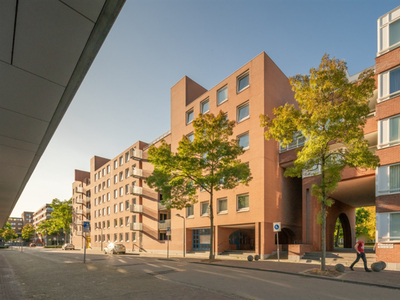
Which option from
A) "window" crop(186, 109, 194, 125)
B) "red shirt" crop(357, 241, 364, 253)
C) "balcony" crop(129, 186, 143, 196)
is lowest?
"red shirt" crop(357, 241, 364, 253)

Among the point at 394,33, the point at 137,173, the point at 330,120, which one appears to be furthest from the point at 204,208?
the point at 394,33

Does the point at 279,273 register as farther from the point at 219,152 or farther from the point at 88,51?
the point at 88,51

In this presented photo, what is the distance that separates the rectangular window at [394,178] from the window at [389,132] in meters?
1.37

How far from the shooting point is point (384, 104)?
16.6 metres

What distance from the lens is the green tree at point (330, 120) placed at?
12.6m

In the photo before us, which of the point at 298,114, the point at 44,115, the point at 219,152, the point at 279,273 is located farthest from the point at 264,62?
the point at 44,115

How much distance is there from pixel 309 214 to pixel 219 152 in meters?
8.78

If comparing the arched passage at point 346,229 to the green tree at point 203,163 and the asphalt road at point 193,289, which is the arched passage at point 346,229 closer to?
the green tree at point 203,163

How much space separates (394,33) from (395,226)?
11.3 metres

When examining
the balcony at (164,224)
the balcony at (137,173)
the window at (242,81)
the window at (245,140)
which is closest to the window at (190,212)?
the balcony at (164,224)

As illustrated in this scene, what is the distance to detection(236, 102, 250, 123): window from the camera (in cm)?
2608

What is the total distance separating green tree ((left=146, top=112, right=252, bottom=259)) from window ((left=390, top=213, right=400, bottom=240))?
8462 mm

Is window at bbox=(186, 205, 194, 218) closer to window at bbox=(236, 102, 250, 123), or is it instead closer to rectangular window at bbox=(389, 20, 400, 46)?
window at bbox=(236, 102, 250, 123)

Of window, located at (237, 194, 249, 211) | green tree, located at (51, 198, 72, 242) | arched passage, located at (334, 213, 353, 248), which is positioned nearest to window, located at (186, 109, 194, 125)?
window, located at (237, 194, 249, 211)
